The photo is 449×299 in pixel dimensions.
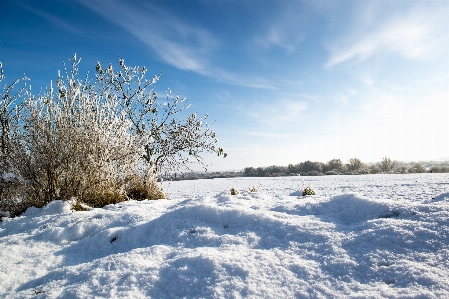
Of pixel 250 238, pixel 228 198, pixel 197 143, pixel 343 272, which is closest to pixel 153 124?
pixel 197 143

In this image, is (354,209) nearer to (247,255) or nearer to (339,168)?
(247,255)

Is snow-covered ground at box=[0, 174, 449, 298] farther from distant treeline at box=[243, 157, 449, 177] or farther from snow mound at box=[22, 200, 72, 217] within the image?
distant treeline at box=[243, 157, 449, 177]

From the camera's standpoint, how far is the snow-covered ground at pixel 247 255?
1170mm

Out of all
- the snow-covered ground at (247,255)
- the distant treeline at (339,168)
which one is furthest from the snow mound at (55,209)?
the distant treeline at (339,168)

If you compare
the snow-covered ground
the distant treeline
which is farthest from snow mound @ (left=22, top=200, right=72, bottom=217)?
the distant treeline

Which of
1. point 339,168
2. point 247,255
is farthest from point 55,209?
point 339,168

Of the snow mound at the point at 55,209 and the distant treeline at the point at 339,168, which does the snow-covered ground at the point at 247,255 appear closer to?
the snow mound at the point at 55,209

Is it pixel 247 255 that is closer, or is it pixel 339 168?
pixel 247 255

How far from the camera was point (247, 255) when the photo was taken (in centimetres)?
146

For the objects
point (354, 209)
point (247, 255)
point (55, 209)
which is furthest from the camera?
point (55, 209)

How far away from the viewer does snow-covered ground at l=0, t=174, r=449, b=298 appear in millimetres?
1170

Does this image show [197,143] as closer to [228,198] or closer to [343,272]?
[228,198]

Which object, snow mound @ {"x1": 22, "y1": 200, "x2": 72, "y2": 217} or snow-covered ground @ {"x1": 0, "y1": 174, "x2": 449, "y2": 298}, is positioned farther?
snow mound @ {"x1": 22, "y1": 200, "x2": 72, "y2": 217}

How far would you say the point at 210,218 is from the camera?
2.08m
